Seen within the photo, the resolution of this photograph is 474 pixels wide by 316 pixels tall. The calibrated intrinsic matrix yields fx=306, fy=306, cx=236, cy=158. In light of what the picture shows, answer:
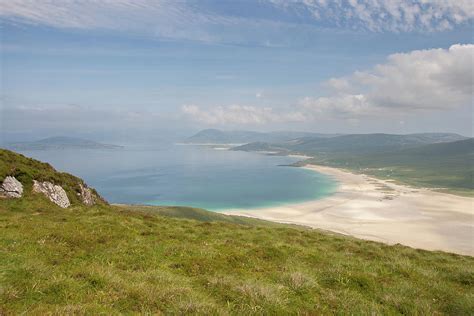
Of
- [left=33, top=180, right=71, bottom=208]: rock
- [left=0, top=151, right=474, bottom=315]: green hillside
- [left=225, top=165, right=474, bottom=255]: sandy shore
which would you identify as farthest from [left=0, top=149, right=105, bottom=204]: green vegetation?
[left=225, top=165, right=474, bottom=255]: sandy shore

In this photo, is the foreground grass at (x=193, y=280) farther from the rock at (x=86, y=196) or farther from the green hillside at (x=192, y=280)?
the rock at (x=86, y=196)

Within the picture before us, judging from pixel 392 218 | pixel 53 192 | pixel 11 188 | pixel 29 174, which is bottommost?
pixel 392 218

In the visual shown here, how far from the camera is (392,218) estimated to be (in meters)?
141

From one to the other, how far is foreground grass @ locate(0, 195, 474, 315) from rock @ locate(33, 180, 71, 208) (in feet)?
53.1

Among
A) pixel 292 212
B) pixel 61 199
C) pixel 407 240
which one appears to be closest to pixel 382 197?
pixel 292 212

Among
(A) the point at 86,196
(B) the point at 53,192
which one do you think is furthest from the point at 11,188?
(A) the point at 86,196

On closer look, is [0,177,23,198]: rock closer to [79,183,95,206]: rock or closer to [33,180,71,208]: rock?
[33,180,71,208]: rock

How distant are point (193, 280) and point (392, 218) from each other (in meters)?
151

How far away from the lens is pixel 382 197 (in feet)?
651

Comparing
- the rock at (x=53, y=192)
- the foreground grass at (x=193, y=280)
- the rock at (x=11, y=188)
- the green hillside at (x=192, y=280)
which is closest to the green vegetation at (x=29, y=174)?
the rock at (x=11, y=188)

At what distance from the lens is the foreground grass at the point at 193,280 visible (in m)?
8.56

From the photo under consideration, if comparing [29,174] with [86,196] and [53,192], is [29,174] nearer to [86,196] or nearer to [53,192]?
[53,192]

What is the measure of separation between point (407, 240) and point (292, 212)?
55219 millimetres

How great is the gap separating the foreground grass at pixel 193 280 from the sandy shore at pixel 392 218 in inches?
3799
